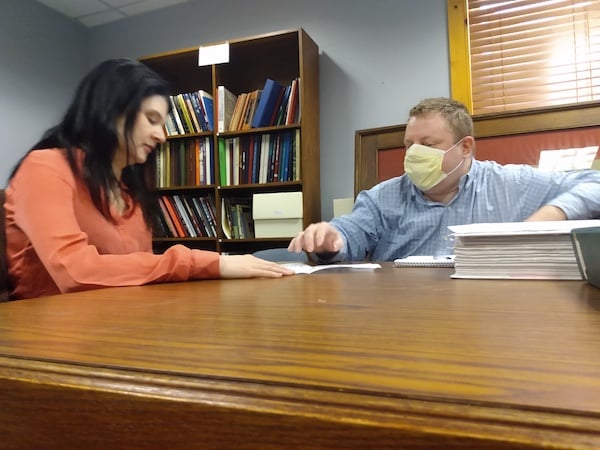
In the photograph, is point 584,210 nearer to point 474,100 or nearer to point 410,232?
point 410,232

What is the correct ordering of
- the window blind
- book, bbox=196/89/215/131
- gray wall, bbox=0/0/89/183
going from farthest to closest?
gray wall, bbox=0/0/89/183, book, bbox=196/89/215/131, the window blind

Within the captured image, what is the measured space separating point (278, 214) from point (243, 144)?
1.54 ft

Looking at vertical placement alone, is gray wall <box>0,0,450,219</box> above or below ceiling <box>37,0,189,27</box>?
below

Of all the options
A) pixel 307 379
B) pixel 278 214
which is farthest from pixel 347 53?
pixel 307 379

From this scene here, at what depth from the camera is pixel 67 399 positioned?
0.83 ft

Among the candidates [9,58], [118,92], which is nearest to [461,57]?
[118,92]

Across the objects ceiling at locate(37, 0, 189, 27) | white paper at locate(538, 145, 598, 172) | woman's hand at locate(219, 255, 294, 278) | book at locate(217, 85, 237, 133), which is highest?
ceiling at locate(37, 0, 189, 27)

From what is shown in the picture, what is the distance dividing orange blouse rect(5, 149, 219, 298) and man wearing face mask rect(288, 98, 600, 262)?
0.59m

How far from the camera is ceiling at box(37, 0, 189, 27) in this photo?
276 cm

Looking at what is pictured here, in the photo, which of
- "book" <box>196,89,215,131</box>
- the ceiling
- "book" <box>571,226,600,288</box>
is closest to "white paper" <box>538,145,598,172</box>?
"book" <box>571,226,600,288</box>

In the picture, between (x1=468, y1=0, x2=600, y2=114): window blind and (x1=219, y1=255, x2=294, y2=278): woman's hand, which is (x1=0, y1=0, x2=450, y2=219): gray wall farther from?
(x1=219, y1=255, x2=294, y2=278): woman's hand

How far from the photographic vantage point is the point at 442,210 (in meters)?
1.39

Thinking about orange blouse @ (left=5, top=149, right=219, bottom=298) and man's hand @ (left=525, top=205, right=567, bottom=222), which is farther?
man's hand @ (left=525, top=205, right=567, bottom=222)

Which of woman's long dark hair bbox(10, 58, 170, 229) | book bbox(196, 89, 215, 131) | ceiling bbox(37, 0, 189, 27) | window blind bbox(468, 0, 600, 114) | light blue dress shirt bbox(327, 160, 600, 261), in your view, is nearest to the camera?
woman's long dark hair bbox(10, 58, 170, 229)
